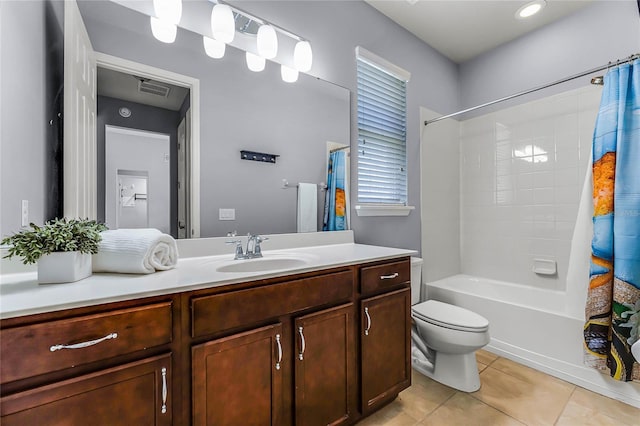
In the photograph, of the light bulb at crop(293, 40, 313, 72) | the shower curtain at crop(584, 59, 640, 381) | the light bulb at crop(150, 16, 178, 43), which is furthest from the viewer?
the light bulb at crop(293, 40, 313, 72)

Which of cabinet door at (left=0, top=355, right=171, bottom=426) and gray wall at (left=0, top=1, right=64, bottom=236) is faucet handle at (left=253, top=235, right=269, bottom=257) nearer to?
cabinet door at (left=0, top=355, right=171, bottom=426)

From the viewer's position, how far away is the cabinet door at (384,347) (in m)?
1.35

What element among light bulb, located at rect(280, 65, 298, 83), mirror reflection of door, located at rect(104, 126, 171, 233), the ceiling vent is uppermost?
light bulb, located at rect(280, 65, 298, 83)

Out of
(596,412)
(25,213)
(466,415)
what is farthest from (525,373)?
(25,213)

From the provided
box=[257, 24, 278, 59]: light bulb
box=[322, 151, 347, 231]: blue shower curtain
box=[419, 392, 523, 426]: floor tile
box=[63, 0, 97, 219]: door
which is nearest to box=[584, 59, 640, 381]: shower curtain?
box=[419, 392, 523, 426]: floor tile

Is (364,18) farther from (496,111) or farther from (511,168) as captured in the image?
(511,168)

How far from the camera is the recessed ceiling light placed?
2.09 meters

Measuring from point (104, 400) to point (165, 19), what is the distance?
1.53 m

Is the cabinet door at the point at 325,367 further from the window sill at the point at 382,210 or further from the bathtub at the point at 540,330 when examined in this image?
the bathtub at the point at 540,330

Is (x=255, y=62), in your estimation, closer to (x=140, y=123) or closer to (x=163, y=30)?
(x=163, y=30)

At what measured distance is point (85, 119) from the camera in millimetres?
1140

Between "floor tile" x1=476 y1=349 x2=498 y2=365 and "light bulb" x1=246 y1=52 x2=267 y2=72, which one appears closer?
"light bulb" x1=246 y1=52 x2=267 y2=72

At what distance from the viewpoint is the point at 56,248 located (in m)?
0.84

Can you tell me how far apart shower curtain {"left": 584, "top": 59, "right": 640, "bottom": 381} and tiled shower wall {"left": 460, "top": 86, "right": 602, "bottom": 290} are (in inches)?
22.3
